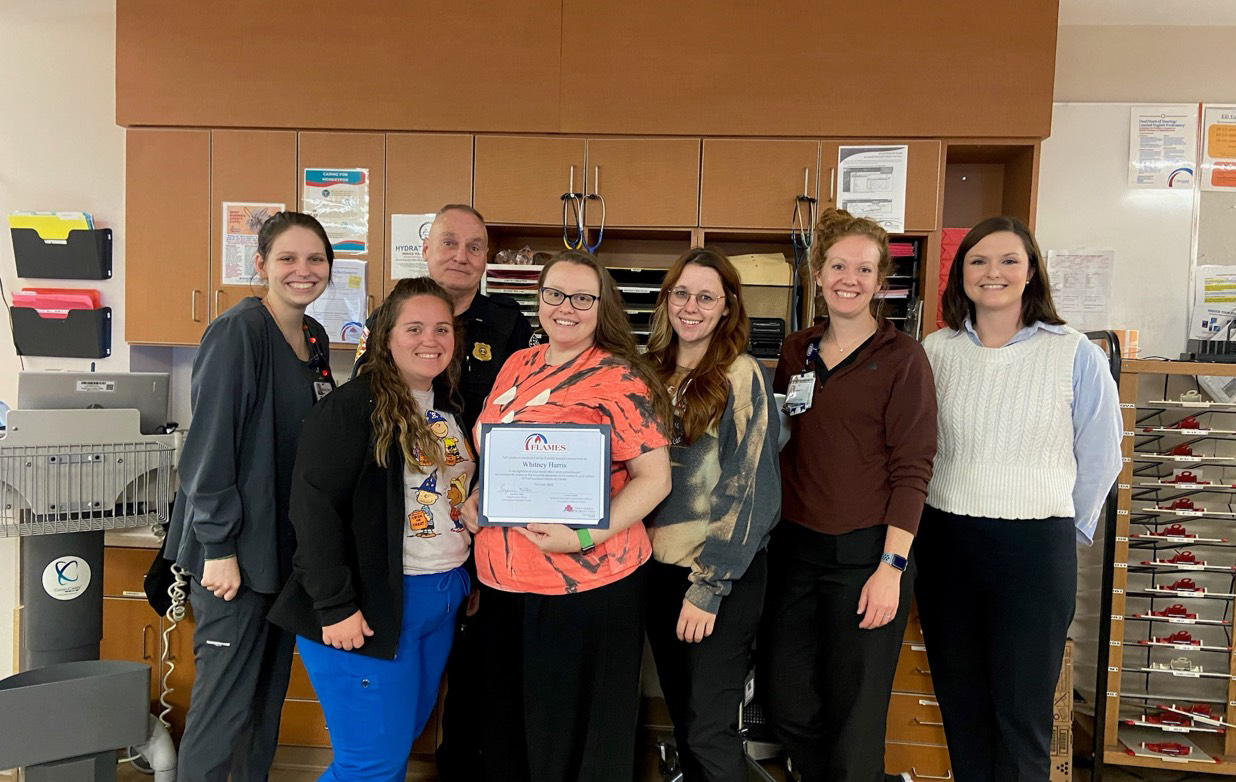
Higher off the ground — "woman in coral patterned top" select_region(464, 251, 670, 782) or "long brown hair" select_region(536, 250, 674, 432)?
"long brown hair" select_region(536, 250, 674, 432)

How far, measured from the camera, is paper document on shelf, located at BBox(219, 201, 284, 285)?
2627 mm

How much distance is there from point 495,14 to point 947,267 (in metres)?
1.89

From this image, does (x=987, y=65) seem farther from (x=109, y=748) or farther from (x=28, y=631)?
(x=28, y=631)

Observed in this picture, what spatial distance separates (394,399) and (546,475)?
1.21ft

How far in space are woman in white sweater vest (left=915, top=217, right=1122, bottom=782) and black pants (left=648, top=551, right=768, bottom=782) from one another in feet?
1.88

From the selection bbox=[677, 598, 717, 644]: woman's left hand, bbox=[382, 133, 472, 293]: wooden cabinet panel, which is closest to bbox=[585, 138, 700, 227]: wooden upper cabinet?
bbox=[382, 133, 472, 293]: wooden cabinet panel

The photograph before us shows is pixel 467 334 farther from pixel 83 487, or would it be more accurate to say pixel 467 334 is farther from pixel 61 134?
pixel 61 134

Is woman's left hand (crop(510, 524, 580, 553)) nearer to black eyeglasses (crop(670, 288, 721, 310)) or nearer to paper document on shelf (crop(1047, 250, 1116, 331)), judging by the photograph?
black eyeglasses (crop(670, 288, 721, 310))

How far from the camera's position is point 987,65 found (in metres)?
2.41

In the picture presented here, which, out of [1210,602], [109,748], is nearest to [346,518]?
[109,748]

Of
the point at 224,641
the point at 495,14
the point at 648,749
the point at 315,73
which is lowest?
the point at 648,749

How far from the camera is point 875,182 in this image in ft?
8.09

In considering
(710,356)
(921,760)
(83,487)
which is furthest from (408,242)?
(921,760)

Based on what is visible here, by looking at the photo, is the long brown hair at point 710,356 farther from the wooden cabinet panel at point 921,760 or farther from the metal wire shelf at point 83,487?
the metal wire shelf at point 83,487
